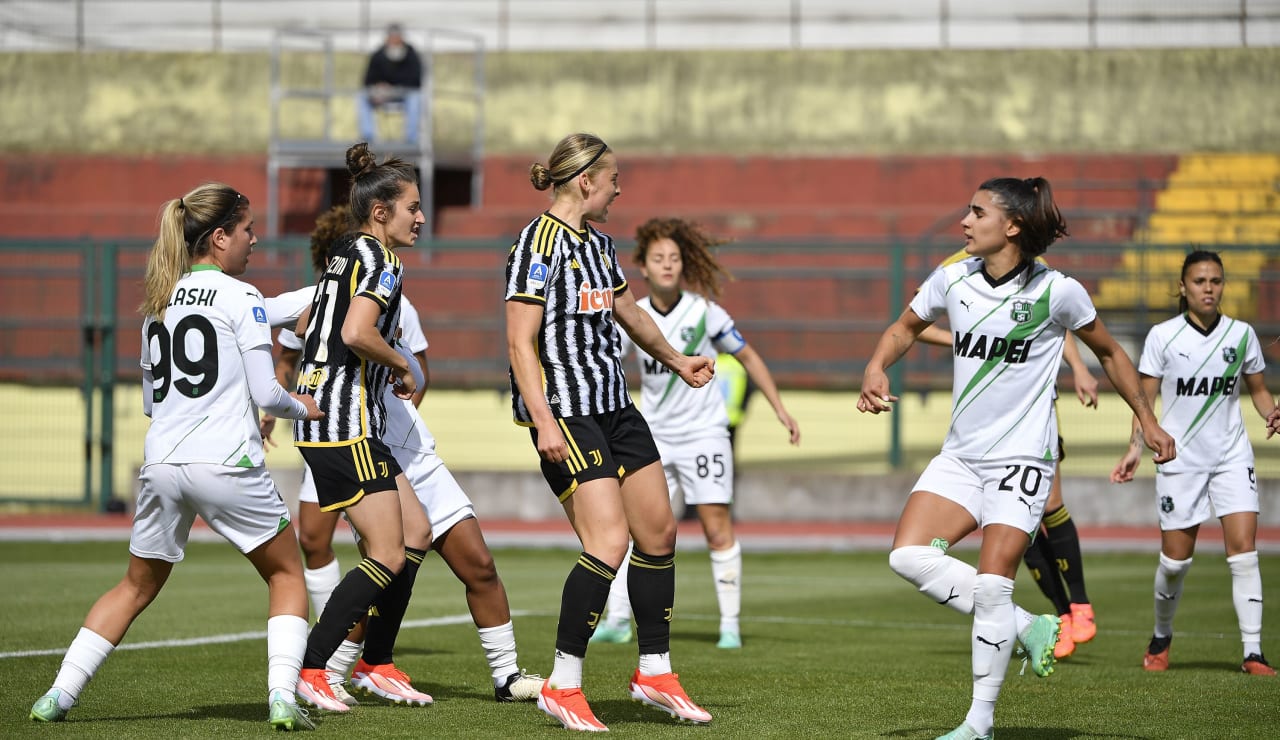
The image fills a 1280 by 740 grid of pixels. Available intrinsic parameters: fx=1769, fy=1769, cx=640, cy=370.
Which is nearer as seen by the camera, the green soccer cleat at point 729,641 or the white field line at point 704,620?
the white field line at point 704,620

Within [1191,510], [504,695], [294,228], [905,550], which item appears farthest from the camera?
[294,228]

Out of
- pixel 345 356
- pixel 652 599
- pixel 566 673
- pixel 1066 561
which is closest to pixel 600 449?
pixel 652 599

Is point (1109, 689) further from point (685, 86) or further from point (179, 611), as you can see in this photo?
point (685, 86)

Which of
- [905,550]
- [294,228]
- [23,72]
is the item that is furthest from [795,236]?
[905,550]

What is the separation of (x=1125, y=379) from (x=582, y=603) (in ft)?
7.40

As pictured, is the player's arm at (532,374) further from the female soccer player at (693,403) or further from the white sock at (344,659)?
the female soccer player at (693,403)

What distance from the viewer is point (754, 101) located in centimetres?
2555

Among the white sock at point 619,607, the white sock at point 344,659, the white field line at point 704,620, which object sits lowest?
the white field line at point 704,620

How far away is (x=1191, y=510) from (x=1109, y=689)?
145 cm

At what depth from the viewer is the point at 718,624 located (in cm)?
1102

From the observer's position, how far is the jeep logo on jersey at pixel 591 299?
6832 millimetres

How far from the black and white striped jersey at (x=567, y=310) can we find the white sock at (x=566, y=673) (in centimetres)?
91

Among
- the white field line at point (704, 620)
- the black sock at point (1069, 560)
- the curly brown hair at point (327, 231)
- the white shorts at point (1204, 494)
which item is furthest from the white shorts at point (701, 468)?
the curly brown hair at point (327, 231)

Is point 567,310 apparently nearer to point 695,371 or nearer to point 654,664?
point 695,371
